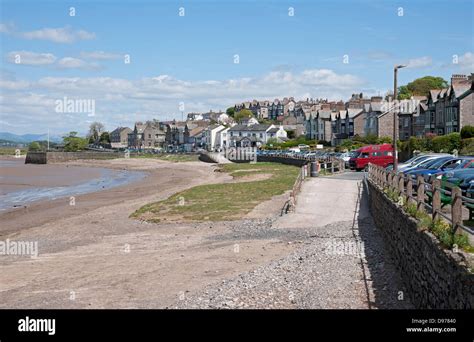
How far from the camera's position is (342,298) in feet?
40.7

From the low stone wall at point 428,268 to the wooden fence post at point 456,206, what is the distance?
0.46 metres

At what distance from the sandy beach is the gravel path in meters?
0.80

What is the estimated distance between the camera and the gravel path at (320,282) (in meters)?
12.1

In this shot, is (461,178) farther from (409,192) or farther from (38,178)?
(38,178)

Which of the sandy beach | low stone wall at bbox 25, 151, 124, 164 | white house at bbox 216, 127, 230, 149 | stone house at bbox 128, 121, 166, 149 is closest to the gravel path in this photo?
the sandy beach

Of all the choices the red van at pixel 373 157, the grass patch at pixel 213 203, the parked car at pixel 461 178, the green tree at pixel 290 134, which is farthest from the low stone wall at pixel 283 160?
the green tree at pixel 290 134

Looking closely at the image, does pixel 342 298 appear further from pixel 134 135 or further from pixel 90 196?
pixel 134 135

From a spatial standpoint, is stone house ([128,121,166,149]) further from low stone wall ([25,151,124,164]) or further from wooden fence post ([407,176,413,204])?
wooden fence post ([407,176,413,204])

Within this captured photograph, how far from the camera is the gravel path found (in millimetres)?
12125

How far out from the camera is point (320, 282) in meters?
13.8

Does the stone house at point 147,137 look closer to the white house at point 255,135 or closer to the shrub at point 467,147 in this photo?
the white house at point 255,135
